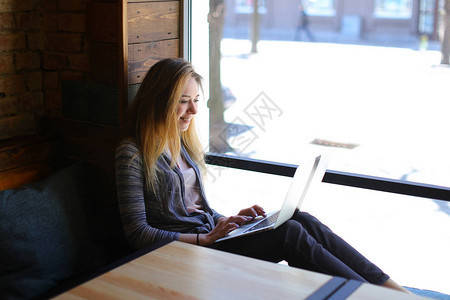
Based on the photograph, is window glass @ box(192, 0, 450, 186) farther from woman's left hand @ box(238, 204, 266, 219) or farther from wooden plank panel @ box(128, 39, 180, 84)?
woman's left hand @ box(238, 204, 266, 219)

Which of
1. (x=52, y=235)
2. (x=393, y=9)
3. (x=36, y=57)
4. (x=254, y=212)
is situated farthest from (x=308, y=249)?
(x=36, y=57)

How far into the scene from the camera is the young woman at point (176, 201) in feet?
6.70

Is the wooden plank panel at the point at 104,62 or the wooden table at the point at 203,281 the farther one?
the wooden plank panel at the point at 104,62

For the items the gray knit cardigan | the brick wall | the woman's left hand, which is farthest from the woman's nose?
the brick wall

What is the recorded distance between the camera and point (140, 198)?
2.06 meters

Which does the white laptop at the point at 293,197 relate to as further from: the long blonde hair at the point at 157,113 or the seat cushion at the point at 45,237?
the seat cushion at the point at 45,237

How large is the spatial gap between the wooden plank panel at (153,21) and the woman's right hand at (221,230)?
34.1 inches

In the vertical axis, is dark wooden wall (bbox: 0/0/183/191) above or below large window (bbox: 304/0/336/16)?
below

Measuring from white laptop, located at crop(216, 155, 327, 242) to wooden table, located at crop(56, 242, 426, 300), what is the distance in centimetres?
35

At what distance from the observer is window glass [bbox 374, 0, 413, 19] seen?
2.21 m

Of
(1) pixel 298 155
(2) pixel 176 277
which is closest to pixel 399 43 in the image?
(1) pixel 298 155

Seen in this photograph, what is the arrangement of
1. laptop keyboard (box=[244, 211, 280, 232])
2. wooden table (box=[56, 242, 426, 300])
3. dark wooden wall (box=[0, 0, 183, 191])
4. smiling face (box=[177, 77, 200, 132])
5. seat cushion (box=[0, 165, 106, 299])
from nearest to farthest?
1. wooden table (box=[56, 242, 426, 300])
2. seat cushion (box=[0, 165, 106, 299])
3. laptop keyboard (box=[244, 211, 280, 232])
4. smiling face (box=[177, 77, 200, 132])
5. dark wooden wall (box=[0, 0, 183, 191])

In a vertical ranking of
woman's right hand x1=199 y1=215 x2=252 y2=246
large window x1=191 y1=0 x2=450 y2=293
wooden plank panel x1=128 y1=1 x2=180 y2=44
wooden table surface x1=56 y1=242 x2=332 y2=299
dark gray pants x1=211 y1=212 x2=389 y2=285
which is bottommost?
dark gray pants x1=211 y1=212 x2=389 y2=285

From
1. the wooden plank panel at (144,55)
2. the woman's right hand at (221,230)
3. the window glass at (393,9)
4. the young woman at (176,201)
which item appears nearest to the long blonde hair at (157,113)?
the young woman at (176,201)
